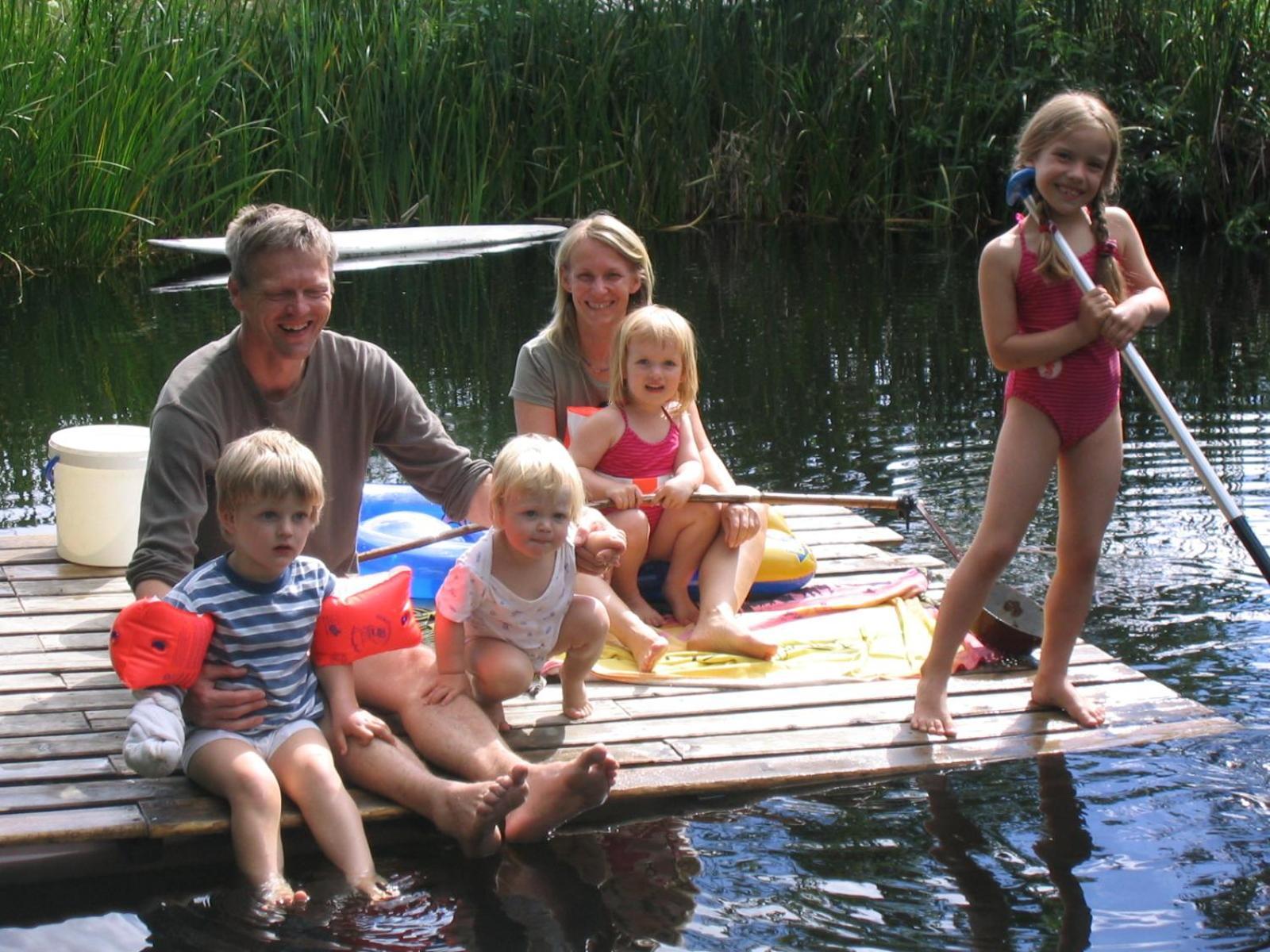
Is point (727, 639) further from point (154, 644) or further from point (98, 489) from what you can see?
point (98, 489)

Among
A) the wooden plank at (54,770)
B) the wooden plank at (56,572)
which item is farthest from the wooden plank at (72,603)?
the wooden plank at (54,770)

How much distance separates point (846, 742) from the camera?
3.42m

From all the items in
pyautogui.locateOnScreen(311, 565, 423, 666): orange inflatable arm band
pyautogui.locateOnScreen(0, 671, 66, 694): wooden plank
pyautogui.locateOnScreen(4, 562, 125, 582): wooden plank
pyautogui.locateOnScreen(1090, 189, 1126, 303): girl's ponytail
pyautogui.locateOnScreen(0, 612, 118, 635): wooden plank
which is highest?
pyautogui.locateOnScreen(1090, 189, 1126, 303): girl's ponytail

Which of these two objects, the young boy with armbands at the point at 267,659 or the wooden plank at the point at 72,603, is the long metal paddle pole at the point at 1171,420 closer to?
the young boy with armbands at the point at 267,659

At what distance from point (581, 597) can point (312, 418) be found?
0.68 meters

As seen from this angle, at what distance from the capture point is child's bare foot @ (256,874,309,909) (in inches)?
110

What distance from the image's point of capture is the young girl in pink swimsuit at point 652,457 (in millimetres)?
3945

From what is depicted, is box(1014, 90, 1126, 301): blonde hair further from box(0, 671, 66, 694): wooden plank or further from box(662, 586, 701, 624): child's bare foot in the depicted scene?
box(0, 671, 66, 694): wooden plank

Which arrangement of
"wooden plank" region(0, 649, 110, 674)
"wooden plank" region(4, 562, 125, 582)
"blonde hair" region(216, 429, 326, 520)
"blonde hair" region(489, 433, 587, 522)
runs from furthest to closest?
"wooden plank" region(4, 562, 125, 582) → "wooden plank" region(0, 649, 110, 674) → "blonde hair" region(489, 433, 587, 522) → "blonde hair" region(216, 429, 326, 520)

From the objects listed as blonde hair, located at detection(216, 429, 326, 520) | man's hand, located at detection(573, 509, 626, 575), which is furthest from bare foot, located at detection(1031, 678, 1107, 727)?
blonde hair, located at detection(216, 429, 326, 520)

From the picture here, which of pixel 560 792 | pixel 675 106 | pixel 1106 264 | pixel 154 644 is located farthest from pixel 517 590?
pixel 675 106

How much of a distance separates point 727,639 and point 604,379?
0.75m

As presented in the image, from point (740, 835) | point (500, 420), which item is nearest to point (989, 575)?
point (740, 835)

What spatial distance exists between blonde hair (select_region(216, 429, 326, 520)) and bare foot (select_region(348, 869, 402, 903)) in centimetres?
65
